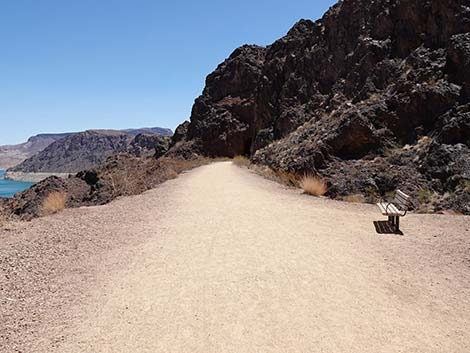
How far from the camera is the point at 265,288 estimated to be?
5129 millimetres

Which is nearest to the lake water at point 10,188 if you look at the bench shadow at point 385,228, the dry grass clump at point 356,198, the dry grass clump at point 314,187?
the dry grass clump at point 314,187

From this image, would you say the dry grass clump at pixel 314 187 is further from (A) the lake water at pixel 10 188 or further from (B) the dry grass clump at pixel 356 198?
(A) the lake water at pixel 10 188

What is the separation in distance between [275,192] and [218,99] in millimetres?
41055

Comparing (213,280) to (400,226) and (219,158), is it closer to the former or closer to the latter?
(400,226)

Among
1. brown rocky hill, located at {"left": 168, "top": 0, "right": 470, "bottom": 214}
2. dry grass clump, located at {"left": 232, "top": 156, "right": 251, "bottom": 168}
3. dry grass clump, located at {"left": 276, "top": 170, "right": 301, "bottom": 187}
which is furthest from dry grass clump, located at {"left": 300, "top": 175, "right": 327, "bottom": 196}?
dry grass clump, located at {"left": 232, "top": 156, "right": 251, "bottom": 168}

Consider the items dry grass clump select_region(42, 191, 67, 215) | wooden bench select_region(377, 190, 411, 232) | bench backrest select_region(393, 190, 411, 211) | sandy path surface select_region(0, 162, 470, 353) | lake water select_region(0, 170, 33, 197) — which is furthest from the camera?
lake water select_region(0, 170, 33, 197)

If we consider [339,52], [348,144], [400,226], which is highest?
[339,52]

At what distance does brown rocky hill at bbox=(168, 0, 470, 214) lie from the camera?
11.9 metres

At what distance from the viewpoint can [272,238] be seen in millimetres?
7668

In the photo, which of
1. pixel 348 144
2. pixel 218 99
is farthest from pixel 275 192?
pixel 218 99

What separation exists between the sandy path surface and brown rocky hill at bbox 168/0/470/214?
3.20 metres

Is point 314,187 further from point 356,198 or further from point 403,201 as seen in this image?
point 403,201

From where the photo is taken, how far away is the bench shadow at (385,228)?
8.08m

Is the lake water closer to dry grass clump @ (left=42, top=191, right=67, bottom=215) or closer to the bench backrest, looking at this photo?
dry grass clump @ (left=42, top=191, right=67, bottom=215)
